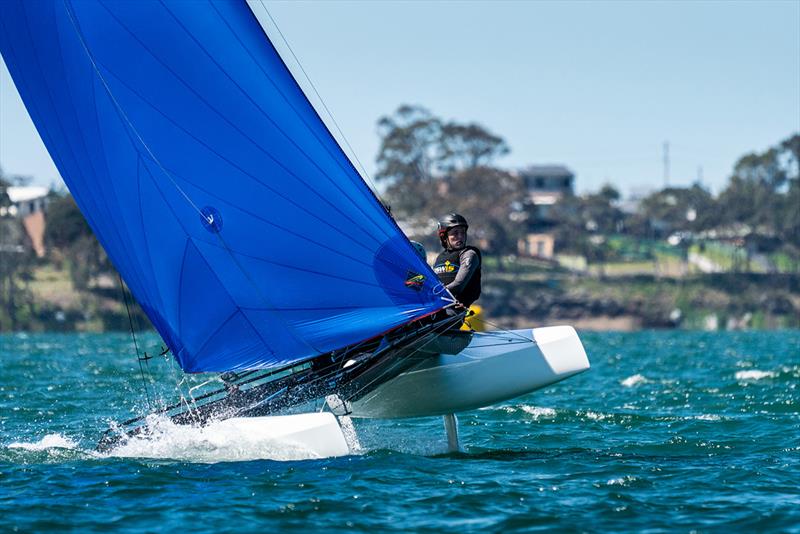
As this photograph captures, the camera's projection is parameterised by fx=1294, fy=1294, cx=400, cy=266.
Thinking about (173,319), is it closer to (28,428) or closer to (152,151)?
(152,151)

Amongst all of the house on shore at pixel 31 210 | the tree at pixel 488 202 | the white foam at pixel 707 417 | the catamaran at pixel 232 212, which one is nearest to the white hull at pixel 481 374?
the catamaran at pixel 232 212

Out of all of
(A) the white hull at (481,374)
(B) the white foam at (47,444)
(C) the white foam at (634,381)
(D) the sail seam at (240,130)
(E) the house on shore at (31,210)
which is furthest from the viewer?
(E) the house on shore at (31,210)

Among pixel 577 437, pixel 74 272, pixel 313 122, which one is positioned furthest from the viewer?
pixel 74 272

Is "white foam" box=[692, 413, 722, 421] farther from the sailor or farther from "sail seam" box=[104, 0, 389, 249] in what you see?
"sail seam" box=[104, 0, 389, 249]

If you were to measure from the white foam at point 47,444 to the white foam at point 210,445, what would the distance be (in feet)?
2.79

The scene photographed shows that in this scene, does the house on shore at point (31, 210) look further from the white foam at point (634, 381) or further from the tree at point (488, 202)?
the white foam at point (634, 381)

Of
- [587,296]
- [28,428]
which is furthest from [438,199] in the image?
[28,428]

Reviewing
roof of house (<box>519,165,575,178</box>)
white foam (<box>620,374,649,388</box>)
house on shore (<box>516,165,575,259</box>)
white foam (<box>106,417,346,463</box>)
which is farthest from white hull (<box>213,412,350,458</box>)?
roof of house (<box>519,165,575,178</box>)

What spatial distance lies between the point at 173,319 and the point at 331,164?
2010mm

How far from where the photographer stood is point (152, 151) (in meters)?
11.3

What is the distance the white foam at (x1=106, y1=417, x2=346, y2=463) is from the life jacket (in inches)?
91.2

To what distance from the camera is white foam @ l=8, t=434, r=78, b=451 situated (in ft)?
39.9

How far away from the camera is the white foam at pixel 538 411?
15777mm

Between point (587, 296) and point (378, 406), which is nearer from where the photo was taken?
point (378, 406)
